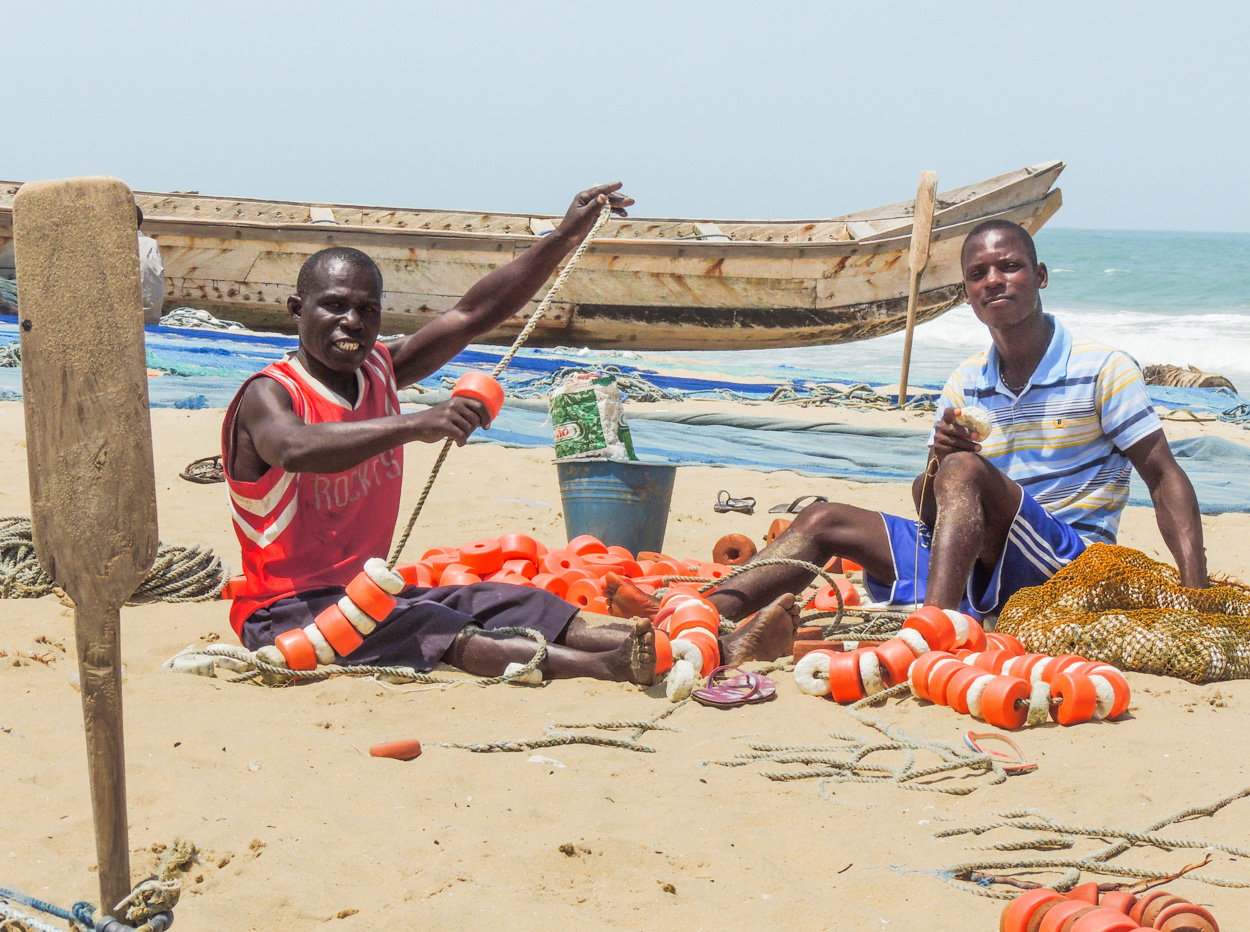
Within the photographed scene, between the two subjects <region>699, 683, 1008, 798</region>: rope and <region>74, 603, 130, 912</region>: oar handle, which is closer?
<region>74, 603, 130, 912</region>: oar handle

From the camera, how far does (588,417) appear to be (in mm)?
5570

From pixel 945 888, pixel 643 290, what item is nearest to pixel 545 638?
pixel 945 888

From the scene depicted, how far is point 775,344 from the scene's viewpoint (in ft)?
52.5

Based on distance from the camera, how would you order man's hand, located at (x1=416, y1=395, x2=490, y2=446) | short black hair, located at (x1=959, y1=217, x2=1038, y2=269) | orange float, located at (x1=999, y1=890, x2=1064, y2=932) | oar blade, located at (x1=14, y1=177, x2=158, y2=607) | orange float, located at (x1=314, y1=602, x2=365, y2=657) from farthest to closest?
short black hair, located at (x1=959, y1=217, x2=1038, y2=269)
orange float, located at (x1=314, y1=602, x2=365, y2=657)
man's hand, located at (x1=416, y1=395, x2=490, y2=446)
orange float, located at (x1=999, y1=890, x2=1064, y2=932)
oar blade, located at (x1=14, y1=177, x2=158, y2=607)

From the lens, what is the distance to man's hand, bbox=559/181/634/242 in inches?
164

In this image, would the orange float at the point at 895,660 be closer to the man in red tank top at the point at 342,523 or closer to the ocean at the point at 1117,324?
the man in red tank top at the point at 342,523

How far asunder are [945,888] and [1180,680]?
1.81 m

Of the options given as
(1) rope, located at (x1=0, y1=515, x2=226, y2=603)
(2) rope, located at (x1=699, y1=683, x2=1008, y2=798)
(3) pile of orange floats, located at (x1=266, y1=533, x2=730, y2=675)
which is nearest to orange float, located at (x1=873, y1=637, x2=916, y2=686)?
(2) rope, located at (x1=699, y1=683, x2=1008, y2=798)

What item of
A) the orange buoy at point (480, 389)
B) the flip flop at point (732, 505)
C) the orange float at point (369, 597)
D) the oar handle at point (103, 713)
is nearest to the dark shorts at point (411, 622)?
the orange float at point (369, 597)

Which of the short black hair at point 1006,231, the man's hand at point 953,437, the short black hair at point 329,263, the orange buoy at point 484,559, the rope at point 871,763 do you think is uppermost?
the short black hair at point 1006,231

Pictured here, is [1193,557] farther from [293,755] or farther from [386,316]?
[386,316]

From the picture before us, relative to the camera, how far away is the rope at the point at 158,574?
184 inches

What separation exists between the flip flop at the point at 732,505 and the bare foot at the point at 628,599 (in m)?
2.43

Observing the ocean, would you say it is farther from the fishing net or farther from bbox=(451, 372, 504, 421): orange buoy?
bbox=(451, 372, 504, 421): orange buoy
